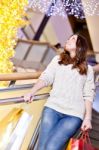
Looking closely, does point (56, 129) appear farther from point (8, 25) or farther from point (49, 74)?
point (8, 25)

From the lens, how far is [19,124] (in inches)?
132

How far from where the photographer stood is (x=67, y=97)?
3.34 meters

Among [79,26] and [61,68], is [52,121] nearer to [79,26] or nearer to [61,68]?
[61,68]

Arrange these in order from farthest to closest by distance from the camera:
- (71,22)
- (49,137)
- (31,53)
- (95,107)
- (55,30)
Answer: (55,30), (71,22), (31,53), (95,107), (49,137)

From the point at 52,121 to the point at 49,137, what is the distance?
126 mm

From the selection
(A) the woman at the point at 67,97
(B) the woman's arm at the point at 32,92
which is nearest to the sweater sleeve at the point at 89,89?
(A) the woman at the point at 67,97

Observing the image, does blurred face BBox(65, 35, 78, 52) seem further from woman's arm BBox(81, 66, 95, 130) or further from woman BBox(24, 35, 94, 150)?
woman's arm BBox(81, 66, 95, 130)

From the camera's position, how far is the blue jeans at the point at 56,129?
10.7 feet

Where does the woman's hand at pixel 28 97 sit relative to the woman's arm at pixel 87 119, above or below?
above

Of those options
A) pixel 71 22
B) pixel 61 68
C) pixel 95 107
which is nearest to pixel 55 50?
pixel 71 22

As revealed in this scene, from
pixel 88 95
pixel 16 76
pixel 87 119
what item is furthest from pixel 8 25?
pixel 87 119

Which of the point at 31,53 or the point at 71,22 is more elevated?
the point at 71,22

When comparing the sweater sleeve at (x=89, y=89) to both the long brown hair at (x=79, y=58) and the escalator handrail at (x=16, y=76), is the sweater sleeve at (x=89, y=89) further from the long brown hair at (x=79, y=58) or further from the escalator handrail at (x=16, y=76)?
the escalator handrail at (x=16, y=76)

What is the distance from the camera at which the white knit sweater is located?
3338mm
